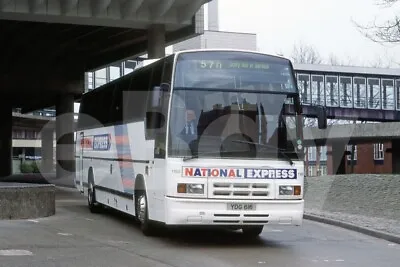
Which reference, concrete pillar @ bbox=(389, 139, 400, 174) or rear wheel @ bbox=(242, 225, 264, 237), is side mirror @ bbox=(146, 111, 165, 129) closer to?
rear wheel @ bbox=(242, 225, 264, 237)

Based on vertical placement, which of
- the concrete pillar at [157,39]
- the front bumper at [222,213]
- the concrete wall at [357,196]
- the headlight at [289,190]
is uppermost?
the concrete pillar at [157,39]

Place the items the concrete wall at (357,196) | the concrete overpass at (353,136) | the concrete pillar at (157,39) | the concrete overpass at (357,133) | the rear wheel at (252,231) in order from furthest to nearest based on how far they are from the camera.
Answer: the concrete overpass at (353,136)
the concrete overpass at (357,133)
the concrete pillar at (157,39)
the concrete wall at (357,196)
the rear wheel at (252,231)

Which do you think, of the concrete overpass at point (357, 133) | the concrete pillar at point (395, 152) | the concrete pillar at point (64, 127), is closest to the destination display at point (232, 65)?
the concrete overpass at point (357, 133)

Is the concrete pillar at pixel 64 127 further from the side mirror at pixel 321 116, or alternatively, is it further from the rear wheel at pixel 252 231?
the side mirror at pixel 321 116

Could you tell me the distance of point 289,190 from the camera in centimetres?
1217

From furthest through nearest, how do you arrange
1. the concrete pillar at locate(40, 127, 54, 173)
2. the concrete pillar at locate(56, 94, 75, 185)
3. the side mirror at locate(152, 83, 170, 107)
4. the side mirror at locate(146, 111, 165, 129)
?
the concrete pillar at locate(40, 127, 54, 173) < the concrete pillar at locate(56, 94, 75, 185) < the side mirror at locate(146, 111, 165, 129) < the side mirror at locate(152, 83, 170, 107)

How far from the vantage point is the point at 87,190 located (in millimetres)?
19375

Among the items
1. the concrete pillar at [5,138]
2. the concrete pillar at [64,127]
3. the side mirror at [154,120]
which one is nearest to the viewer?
the side mirror at [154,120]

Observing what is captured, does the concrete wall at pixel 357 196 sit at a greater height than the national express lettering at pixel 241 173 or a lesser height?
lesser

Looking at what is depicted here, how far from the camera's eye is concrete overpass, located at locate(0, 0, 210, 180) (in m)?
28.6

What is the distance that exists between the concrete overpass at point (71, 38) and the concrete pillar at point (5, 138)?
1725 mm

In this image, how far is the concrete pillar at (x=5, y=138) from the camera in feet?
183

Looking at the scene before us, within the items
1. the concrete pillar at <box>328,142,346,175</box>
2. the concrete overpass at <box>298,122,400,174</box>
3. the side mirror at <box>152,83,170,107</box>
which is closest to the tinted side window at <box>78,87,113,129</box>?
the side mirror at <box>152,83,170,107</box>

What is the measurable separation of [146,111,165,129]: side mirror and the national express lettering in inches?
45.2
